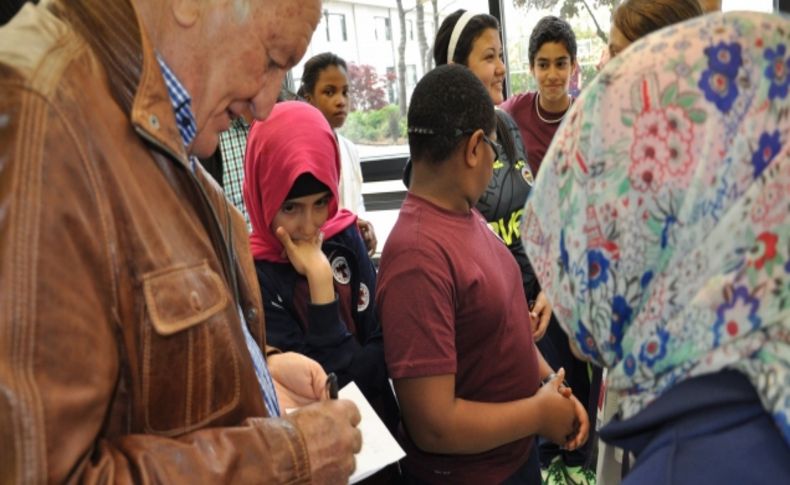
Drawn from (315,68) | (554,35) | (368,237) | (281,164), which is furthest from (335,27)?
(281,164)

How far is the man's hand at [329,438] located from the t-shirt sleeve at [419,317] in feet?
1.60

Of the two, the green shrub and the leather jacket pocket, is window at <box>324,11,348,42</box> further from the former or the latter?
the leather jacket pocket

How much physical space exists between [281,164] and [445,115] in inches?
19.3

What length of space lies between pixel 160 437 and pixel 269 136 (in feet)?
4.18

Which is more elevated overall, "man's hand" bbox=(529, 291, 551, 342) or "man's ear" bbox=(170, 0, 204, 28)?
"man's ear" bbox=(170, 0, 204, 28)

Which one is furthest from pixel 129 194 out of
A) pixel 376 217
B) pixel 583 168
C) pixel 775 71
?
pixel 376 217

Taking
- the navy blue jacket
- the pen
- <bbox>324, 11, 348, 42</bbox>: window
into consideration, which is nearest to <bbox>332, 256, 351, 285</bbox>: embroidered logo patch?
the navy blue jacket

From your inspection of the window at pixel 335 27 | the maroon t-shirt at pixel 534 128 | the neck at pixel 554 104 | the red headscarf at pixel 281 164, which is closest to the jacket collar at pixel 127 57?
the red headscarf at pixel 281 164

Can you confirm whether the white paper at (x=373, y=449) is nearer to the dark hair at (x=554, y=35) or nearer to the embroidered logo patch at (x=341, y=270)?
the embroidered logo patch at (x=341, y=270)

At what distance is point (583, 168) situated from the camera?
0.92 metres

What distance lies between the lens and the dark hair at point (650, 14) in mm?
2166

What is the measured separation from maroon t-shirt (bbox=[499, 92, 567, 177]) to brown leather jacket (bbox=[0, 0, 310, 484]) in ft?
8.06

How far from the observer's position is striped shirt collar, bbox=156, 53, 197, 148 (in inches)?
39.6

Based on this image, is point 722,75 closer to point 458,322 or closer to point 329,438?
point 329,438
